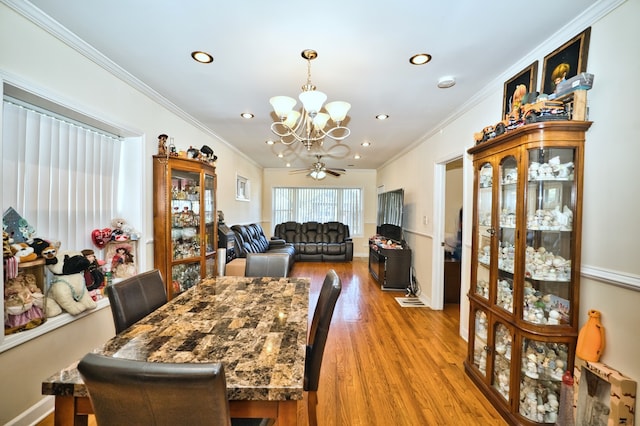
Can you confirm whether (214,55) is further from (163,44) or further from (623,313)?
(623,313)

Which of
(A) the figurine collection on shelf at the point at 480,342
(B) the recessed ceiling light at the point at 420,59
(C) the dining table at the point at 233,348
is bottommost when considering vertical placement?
(A) the figurine collection on shelf at the point at 480,342

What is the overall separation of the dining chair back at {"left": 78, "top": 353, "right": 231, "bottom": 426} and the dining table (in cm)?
15

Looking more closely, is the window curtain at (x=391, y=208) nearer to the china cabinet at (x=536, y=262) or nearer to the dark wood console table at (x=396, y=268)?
the dark wood console table at (x=396, y=268)

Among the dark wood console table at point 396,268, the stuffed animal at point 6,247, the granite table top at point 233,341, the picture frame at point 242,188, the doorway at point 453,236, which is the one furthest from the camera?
the picture frame at point 242,188

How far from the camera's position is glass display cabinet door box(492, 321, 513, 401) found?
1.88m

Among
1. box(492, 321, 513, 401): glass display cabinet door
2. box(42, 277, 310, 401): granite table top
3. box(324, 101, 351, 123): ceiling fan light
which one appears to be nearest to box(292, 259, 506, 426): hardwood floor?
box(492, 321, 513, 401): glass display cabinet door

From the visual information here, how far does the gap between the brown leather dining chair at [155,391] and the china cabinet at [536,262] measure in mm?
1851

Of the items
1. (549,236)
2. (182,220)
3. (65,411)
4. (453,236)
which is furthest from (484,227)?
(182,220)

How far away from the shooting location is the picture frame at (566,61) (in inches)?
64.7

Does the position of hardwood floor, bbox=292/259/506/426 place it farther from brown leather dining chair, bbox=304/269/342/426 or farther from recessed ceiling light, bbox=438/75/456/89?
recessed ceiling light, bbox=438/75/456/89

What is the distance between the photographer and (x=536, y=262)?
68.8 inches

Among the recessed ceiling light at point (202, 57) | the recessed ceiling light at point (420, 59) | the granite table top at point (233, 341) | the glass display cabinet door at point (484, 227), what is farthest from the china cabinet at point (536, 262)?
the recessed ceiling light at point (202, 57)

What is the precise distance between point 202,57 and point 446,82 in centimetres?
202

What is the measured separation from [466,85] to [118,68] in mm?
2978
